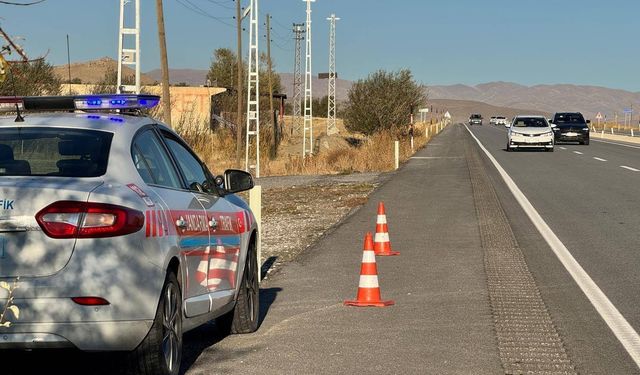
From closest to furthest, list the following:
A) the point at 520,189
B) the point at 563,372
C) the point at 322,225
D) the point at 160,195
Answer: the point at 160,195 < the point at 563,372 < the point at 322,225 < the point at 520,189

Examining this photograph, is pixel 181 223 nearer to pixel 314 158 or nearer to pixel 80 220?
pixel 80 220

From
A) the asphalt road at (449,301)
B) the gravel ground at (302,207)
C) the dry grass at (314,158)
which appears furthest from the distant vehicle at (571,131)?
the asphalt road at (449,301)

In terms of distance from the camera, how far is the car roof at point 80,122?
614 cm

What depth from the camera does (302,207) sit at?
71.4 ft

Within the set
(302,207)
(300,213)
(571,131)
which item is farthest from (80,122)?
(571,131)

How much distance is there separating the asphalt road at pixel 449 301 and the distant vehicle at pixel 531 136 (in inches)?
987

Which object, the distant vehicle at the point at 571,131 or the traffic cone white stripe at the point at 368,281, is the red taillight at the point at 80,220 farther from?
the distant vehicle at the point at 571,131

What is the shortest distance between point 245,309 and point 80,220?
277cm

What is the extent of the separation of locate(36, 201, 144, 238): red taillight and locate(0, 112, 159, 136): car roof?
0.86m

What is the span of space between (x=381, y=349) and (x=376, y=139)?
39.0 meters

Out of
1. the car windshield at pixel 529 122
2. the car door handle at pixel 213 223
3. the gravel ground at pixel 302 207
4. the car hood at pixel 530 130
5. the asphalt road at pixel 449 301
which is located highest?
the car windshield at pixel 529 122

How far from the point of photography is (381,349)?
24.4 feet

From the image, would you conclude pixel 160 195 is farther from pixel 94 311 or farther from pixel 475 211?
pixel 475 211

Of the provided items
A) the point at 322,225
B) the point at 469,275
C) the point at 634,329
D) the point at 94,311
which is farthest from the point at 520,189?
the point at 94,311
